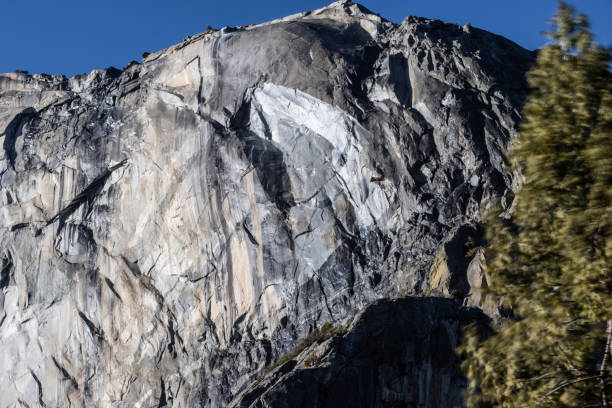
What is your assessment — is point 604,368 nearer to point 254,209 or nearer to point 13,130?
point 254,209

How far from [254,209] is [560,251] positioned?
3690 cm

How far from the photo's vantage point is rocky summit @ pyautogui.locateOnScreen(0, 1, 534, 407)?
44.6 m

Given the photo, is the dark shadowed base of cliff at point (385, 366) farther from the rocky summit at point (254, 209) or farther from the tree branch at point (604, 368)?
the tree branch at point (604, 368)

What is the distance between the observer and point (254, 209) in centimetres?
4919

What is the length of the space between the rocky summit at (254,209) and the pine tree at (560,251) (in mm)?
23303

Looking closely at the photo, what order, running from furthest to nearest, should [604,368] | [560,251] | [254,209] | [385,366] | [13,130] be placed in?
[13,130]
[254,209]
[385,366]
[560,251]
[604,368]

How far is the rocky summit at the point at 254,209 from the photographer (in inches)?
1757

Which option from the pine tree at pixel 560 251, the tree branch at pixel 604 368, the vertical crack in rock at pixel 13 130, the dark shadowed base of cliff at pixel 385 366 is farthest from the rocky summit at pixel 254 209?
the tree branch at pixel 604 368

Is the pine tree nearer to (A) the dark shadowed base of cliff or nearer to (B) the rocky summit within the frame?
(A) the dark shadowed base of cliff

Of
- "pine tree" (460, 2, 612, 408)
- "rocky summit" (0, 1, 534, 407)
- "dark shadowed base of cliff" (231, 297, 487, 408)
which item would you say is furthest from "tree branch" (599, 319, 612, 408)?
"rocky summit" (0, 1, 534, 407)

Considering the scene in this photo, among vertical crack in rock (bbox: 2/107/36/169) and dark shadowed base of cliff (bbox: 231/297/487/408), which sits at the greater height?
vertical crack in rock (bbox: 2/107/36/169)

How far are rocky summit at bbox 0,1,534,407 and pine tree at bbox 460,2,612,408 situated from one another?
23.3 metres

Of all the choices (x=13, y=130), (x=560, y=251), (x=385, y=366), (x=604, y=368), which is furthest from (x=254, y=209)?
(x=604, y=368)

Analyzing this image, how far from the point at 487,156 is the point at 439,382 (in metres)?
16.2
